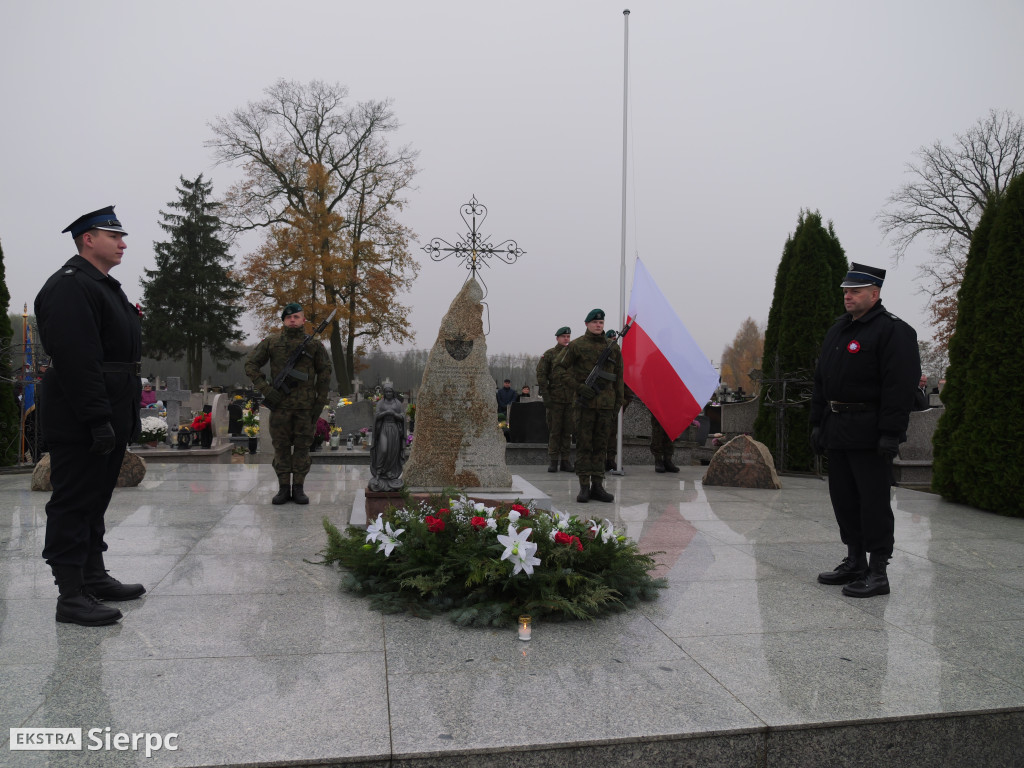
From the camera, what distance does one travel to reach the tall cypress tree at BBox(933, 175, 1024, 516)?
25.3ft

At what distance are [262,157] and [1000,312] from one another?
2934cm

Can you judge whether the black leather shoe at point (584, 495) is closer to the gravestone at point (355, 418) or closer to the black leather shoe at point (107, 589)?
the black leather shoe at point (107, 589)

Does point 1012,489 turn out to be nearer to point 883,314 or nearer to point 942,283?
point 883,314

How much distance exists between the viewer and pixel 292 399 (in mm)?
7660

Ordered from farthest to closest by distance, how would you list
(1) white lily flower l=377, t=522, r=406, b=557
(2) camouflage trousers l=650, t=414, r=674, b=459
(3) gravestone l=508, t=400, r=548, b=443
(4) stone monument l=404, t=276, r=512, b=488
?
(3) gravestone l=508, t=400, r=548, b=443 < (2) camouflage trousers l=650, t=414, r=674, b=459 < (4) stone monument l=404, t=276, r=512, b=488 < (1) white lily flower l=377, t=522, r=406, b=557

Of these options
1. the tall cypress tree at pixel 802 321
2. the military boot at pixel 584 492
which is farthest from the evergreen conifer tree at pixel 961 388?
the military boot at pixel 584 492

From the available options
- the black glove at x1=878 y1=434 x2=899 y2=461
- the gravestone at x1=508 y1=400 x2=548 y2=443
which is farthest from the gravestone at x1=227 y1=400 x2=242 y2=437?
the black glove at x1=878 y1=434 x2=899 y2=461

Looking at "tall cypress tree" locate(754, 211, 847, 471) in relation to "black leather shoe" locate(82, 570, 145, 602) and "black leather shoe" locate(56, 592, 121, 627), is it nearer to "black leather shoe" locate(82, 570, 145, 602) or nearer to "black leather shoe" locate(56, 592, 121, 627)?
"black leather shoe" locate(82, 570, 145, 602)

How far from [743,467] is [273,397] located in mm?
6034

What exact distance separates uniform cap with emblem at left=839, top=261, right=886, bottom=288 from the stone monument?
143 inches

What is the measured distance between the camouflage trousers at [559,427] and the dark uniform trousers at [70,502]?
801cm

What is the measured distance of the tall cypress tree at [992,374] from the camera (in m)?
7.71

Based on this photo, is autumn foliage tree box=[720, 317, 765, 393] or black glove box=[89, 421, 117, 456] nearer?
black glove box=[89, 421, 117, 456]

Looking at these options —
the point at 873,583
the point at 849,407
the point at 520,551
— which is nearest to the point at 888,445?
the point at 849,407
